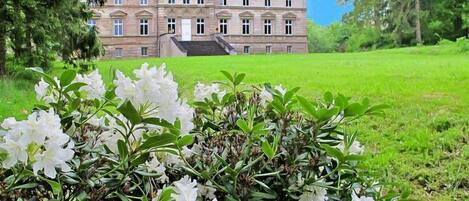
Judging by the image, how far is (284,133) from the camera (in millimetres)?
1646

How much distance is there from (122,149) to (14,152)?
0.74 feet

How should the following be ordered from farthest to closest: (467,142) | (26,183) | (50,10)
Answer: (50,10) → (467,142) → (26,183)

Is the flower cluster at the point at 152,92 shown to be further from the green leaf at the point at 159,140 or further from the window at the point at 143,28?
the window at the point at 143,28

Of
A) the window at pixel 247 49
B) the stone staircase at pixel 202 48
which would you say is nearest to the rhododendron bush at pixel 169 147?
the stone staircase at pixel 202 48

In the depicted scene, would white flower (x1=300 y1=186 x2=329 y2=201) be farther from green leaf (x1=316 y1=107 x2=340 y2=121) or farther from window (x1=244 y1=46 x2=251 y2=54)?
window (x1=244 y1=46 x2=251 y2=54)

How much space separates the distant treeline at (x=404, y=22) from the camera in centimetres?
3834

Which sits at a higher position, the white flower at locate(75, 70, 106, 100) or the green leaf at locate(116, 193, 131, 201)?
the white flower at locate(75, 70, 106, 100)

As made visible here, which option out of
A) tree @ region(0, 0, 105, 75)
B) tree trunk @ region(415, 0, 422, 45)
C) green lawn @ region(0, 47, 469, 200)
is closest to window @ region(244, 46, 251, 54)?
tree trunk @ region(415, 0, 422, 45)

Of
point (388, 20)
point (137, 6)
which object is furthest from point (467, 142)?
point (137, 6)

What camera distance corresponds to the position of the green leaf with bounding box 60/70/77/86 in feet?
4.73

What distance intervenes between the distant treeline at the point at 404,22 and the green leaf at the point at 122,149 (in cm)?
→ 3791

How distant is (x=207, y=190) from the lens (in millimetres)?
1421

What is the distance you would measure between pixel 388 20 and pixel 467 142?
121ft

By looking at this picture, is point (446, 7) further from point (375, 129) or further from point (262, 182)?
point (262, 182)
